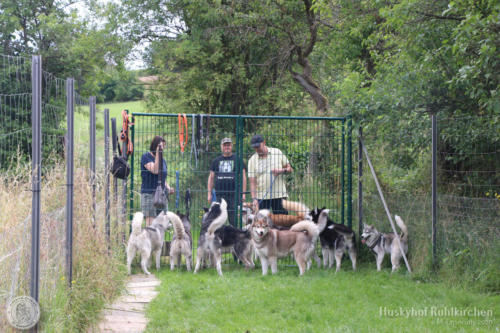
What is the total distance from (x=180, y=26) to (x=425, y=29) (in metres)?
15.5

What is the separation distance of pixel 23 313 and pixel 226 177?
18.6ft

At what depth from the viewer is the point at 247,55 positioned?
2033cm

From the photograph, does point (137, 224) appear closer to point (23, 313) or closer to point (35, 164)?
point (23, 313)

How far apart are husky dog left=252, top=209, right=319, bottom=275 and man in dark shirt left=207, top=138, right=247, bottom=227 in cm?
105

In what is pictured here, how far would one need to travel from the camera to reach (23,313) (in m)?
3.96

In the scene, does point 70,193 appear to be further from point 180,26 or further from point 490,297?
point 180,26

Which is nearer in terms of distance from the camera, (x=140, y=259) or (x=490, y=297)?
(x=490, y=297)

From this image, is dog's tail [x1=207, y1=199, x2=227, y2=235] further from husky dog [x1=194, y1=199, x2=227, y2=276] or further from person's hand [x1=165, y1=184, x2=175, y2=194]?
person's hand [x1=165, y1=184, x2=175, y2=194]

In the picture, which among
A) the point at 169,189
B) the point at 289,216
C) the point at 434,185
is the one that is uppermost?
the point at 434,185

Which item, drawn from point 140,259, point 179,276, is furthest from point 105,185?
point 140,259

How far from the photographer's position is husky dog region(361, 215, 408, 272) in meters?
8.08

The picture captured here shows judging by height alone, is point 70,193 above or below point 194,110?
below

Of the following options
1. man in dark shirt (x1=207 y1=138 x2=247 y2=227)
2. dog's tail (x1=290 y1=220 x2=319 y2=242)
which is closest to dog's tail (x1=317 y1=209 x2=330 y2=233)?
dog's tail (x1=290 y1=220 x2=319 y2=242)

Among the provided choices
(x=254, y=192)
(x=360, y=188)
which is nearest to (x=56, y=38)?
(x=254, y=192)
